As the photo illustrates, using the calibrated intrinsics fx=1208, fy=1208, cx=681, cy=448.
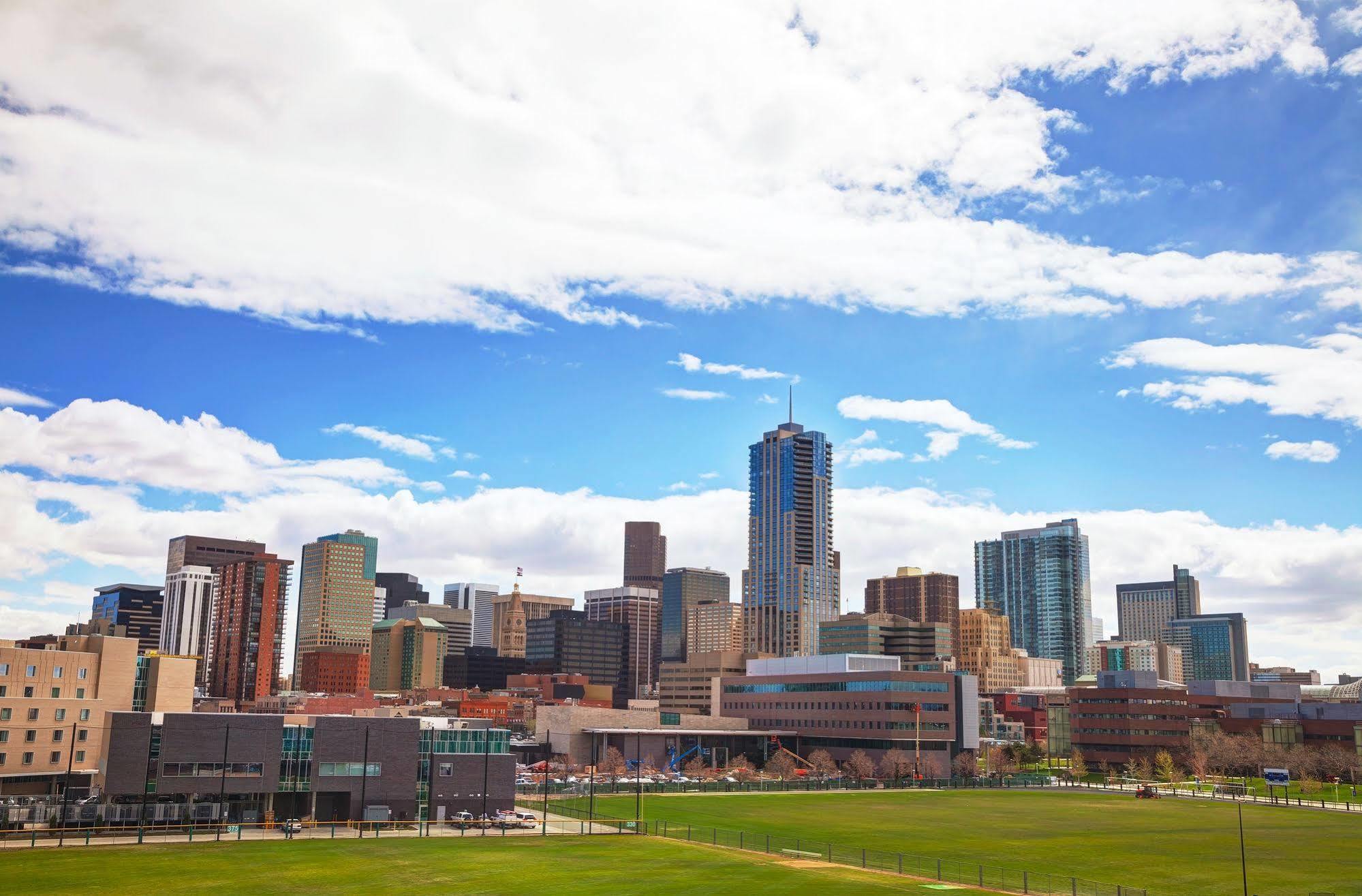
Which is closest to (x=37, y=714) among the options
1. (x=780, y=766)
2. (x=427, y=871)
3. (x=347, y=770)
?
(x=347, y=770)

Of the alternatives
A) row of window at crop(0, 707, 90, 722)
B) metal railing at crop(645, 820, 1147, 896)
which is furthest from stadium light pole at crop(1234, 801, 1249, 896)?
row of window at crop(0, 707, 90, 722)

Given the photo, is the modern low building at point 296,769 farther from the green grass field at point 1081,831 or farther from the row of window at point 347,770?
the green grass field at point 1081,831

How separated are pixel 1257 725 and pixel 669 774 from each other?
101 m

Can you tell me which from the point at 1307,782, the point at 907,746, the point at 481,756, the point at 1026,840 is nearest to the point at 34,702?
the point at 481,756

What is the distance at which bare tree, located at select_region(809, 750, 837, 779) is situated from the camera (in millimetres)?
184688

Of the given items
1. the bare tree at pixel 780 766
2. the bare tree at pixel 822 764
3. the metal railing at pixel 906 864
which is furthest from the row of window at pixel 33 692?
the bare tree at pixel 822 764

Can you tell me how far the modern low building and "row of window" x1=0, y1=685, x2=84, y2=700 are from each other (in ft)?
42.4

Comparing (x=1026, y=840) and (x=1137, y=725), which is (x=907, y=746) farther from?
(x=1026, y=840)

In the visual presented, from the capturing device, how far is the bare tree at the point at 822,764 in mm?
184688

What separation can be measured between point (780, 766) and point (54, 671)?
11039cm

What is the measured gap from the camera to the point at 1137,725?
197625mm

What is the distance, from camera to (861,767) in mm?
177750

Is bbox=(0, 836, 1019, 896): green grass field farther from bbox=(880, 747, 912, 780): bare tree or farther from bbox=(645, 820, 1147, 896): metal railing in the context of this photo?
bbox=(880, 747, 912, 780): bare tree

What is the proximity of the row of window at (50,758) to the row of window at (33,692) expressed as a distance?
4.75 m
